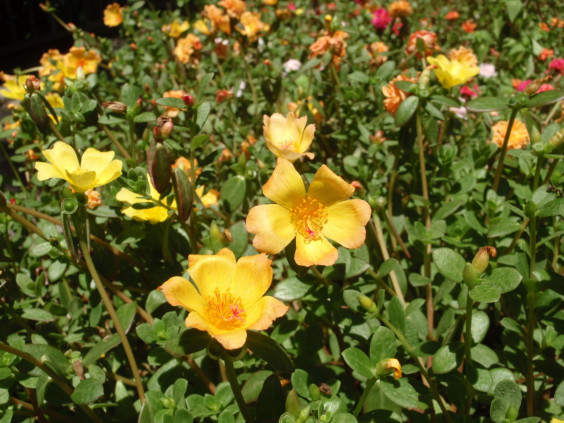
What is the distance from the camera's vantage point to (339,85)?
1983 mm

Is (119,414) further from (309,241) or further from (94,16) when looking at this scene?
(94,16)

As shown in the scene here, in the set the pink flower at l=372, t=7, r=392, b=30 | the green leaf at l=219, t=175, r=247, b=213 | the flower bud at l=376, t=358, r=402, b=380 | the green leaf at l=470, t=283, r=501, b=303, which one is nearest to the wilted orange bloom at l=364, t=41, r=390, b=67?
the pink flower at l=372, t=7, r=392, b=30

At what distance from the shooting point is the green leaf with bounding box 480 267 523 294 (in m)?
0.90

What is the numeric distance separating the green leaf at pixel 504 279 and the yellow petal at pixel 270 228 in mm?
414

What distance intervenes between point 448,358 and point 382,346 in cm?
16

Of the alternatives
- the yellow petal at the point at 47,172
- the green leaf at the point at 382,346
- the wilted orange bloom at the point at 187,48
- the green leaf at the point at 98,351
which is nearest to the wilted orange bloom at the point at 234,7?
the wilted orange bloom at the point at 187,48

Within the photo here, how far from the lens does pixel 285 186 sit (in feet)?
3.24

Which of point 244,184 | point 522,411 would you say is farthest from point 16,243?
point 522,411

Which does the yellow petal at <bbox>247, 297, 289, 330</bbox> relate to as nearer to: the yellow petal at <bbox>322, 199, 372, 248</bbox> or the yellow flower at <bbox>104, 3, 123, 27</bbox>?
the yellow petal at <bbox>322, 199, 372, 248</bbox>

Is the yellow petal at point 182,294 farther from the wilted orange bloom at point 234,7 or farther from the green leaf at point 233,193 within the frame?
the wilted orange bloom at point 234,7

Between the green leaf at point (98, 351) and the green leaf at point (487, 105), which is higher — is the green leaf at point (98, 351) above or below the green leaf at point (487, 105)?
below

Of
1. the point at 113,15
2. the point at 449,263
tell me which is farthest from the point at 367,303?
the point at 113,15

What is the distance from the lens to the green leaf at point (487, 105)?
1202 mm

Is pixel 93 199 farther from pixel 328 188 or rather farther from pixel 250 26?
pixel 250 26
